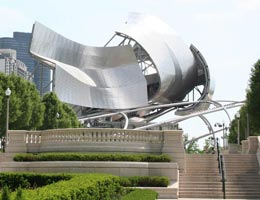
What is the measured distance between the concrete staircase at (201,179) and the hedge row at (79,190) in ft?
20.8

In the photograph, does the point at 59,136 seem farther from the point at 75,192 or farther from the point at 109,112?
the point at 109,112

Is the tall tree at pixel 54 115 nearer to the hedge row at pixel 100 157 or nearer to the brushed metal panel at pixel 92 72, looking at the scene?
the brushed metal panel at pixel 92 72

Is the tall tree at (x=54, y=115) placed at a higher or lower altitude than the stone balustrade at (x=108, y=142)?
higher

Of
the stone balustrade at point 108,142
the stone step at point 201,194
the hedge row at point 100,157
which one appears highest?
the stone balustrade at point 108,142

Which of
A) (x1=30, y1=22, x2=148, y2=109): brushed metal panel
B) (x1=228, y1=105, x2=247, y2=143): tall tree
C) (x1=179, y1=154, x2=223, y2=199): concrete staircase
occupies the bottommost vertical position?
(x1=179, y1=154, x2=223, y2=199): concrete staircase

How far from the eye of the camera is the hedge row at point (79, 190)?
10.5 m

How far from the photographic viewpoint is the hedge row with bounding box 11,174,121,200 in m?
10.5

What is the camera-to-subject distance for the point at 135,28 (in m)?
104

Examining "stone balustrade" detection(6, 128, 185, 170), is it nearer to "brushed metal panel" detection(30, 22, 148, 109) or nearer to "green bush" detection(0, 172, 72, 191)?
"green bush" detection(0, 172, 72, 191)

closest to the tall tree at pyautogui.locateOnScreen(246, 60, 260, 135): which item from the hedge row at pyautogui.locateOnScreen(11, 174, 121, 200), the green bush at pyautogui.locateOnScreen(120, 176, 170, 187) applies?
the green bush at pyautogui.locateOnScreen(120, 176, 170, 187)

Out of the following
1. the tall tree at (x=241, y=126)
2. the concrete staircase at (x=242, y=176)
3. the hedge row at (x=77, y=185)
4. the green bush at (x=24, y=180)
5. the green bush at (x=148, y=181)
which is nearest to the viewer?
the hedge row at (x=77, y=185)

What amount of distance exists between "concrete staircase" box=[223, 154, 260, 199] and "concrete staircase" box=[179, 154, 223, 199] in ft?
1.84

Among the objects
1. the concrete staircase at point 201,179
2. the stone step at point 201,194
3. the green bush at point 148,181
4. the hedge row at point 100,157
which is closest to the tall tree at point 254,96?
the concrete staircase at point 201,179

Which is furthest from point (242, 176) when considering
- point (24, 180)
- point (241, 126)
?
point (241, 126)
